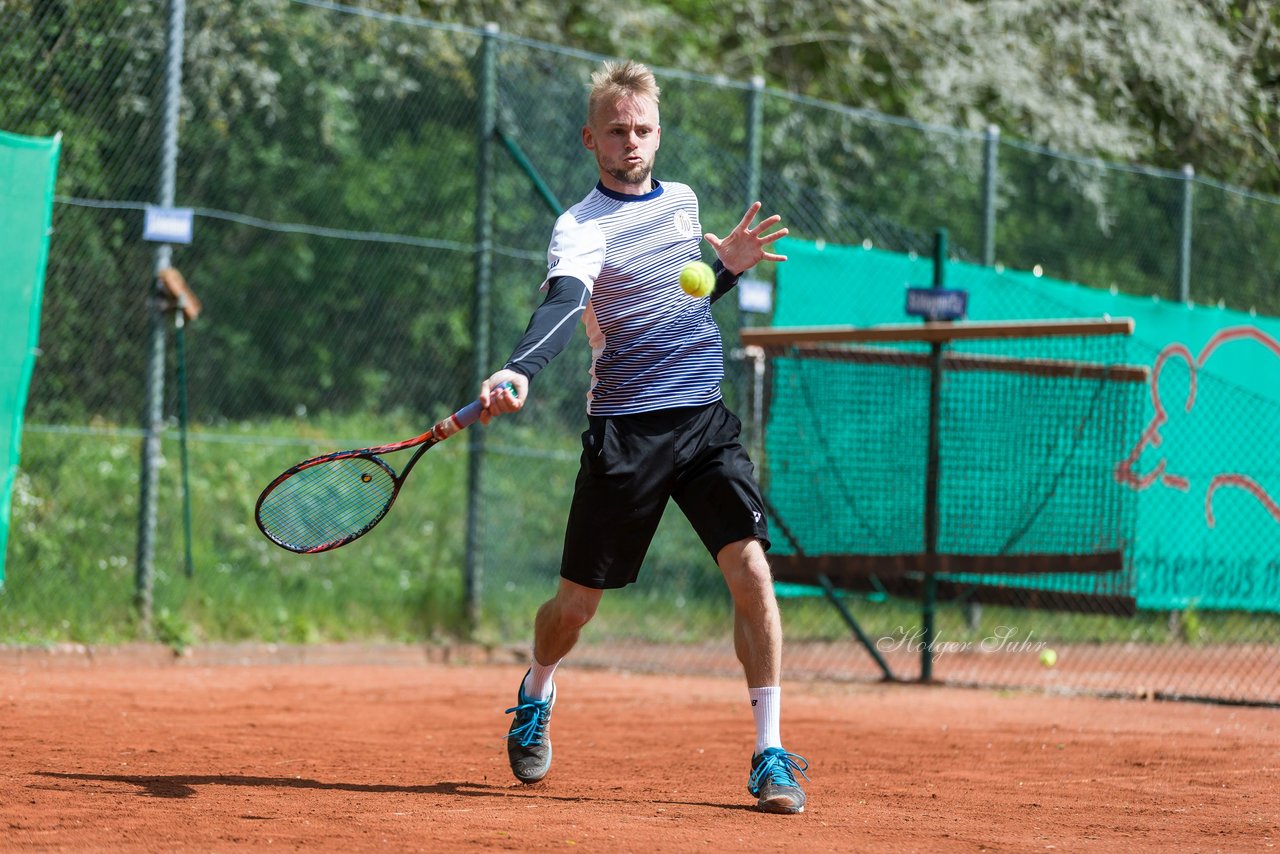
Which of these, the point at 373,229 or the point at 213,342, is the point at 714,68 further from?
the point at 213,342

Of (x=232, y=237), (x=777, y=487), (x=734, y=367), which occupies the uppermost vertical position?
(x=232, y=237)

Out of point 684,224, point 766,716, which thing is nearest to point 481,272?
point 684,224

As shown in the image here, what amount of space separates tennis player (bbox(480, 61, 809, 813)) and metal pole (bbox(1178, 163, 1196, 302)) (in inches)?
252

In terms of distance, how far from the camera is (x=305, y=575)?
9547mm

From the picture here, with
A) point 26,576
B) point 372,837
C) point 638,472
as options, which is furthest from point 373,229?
point 372,837

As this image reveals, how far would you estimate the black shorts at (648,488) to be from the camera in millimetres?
4820

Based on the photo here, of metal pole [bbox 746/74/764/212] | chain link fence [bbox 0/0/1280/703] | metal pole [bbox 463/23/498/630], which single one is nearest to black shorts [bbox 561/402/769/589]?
chain link fence [bbox 0/0/1280/703]

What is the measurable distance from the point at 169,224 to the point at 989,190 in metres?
4.99

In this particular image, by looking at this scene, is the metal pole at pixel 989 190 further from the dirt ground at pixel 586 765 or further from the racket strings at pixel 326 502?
the racket strings at pixel 326 502

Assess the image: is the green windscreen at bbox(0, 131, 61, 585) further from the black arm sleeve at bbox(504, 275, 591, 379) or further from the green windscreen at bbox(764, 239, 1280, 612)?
the black arm sleeve at bbox(504, 275, 591, 379)

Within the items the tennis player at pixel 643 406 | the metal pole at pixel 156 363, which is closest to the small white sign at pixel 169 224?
the metal pole at pixel 156 363

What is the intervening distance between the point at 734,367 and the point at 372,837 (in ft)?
19.2

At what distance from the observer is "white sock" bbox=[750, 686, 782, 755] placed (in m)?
4.66

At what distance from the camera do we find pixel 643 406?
191 inches
